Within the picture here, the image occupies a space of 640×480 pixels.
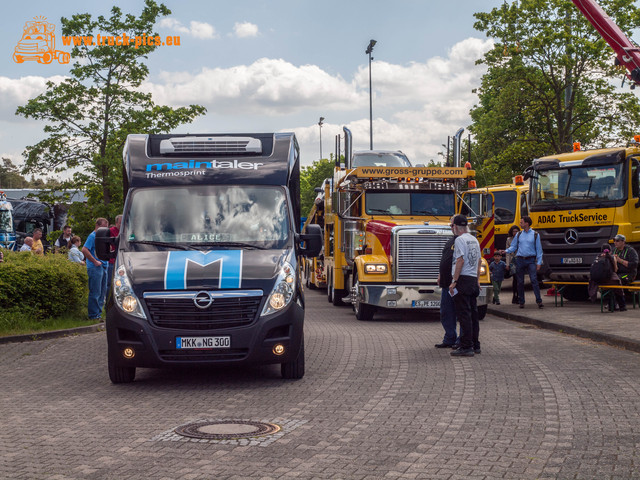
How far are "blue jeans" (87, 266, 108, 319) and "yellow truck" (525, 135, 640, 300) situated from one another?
33.8 ft

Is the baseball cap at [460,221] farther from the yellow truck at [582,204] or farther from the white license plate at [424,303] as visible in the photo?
the yellow truck at [582,204]

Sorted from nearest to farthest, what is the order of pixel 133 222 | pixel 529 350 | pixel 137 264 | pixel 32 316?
1. pixel 137 264
2. pixel 133 222
3. pixel 529 350
4. pixel 32 316

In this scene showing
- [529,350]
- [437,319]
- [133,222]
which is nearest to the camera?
[133,222]

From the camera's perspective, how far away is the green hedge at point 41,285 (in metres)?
14.9

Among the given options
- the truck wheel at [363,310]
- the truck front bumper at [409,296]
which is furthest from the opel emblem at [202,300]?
the truck wheel at [363,310]

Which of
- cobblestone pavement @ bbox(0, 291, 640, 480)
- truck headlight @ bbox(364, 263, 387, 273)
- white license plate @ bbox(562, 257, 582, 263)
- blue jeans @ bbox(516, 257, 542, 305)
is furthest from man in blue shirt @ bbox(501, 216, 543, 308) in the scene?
cobblestone pavement @ bbox(0, 291, 640, 480)

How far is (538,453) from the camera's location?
6426 millimetres

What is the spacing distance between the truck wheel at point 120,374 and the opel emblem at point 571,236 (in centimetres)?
1337

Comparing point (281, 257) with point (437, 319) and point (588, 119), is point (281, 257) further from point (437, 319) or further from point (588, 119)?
point (588, 119)

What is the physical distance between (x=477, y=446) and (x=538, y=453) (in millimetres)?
462

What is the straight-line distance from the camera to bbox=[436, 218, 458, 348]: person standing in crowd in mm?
12578

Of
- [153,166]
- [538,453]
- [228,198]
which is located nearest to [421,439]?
[538,453]

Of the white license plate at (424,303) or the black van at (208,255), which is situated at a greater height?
the black van at (208,255)

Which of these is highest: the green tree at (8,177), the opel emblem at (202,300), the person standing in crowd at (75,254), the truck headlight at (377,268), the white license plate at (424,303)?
the green tree at (8,177)
